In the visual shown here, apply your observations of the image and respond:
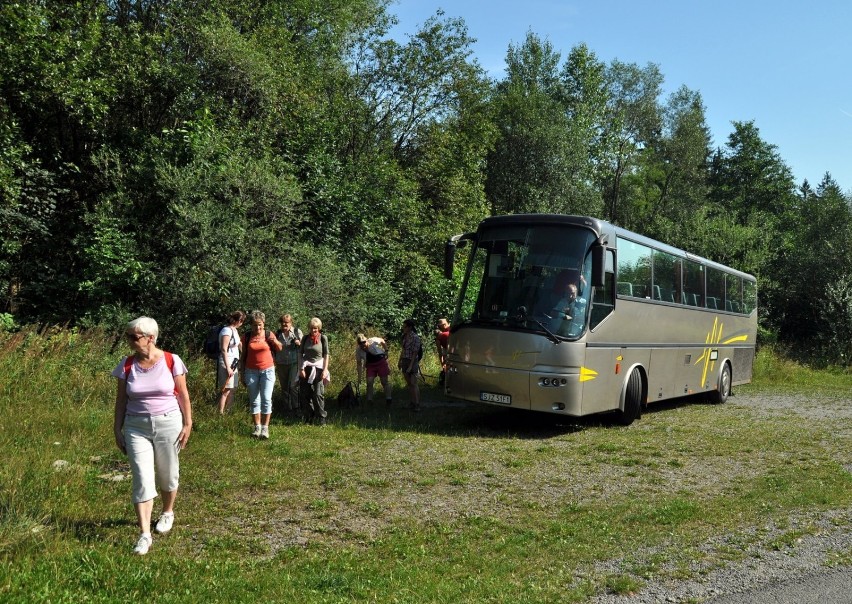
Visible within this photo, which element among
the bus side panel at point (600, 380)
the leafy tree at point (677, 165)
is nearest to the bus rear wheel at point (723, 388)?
the bus side panel at point (600, 380)

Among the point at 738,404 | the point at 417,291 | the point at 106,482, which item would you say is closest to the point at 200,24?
the point at 417,291

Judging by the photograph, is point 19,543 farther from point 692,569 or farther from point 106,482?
point 692,569

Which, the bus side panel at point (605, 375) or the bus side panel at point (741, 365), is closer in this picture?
the bus side panel at point (605, 375)

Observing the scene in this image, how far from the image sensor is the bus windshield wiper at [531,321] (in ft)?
40.7

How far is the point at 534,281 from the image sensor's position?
1280 centimetres

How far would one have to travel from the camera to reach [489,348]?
12.9 m

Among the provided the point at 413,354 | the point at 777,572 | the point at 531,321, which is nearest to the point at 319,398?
the point at 413,354

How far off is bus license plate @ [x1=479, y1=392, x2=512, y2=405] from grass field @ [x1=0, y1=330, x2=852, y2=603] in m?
0.61

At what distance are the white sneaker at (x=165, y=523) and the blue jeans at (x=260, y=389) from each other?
450cm

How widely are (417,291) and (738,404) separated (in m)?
10.6

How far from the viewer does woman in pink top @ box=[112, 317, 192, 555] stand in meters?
6.17

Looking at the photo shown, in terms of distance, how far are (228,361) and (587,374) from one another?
5844mm

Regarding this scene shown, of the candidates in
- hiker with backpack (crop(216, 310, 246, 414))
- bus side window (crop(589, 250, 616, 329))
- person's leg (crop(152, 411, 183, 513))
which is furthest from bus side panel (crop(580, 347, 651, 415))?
person's leg (crop(152, 411, 183, 513))

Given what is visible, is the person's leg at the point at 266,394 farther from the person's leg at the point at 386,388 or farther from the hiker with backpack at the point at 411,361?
the hiker with backpack at the point at 411,361
